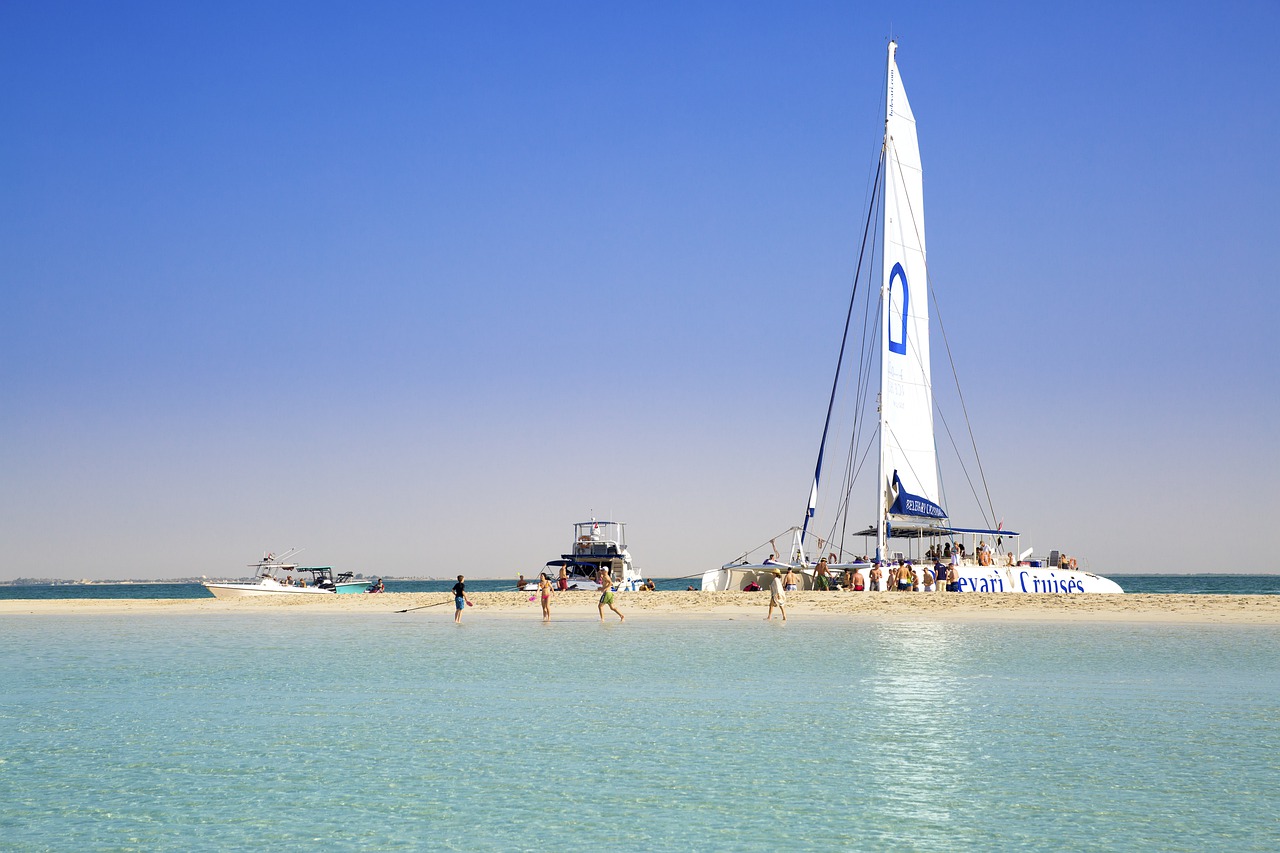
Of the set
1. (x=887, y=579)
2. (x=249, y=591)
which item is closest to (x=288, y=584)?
(x=249, y=591)

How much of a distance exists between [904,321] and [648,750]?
4236 centimetres

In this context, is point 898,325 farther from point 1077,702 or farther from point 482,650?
point 1077,702

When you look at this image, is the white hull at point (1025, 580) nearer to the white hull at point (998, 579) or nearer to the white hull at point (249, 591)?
the white hull at point (998, 579)

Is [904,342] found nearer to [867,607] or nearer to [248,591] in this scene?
[867,607]

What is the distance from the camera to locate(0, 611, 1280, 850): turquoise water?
33.1 ft

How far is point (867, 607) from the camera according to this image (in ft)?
142

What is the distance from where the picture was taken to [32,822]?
10.3 m

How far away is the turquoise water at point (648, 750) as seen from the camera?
33.1ft

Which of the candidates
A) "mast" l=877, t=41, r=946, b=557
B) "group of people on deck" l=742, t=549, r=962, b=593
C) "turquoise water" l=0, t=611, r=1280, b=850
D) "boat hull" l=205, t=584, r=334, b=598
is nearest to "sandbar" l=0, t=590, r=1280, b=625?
"group of people on deck" l=742, t=549, r=962, b=593

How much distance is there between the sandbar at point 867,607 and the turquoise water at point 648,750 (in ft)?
48.3

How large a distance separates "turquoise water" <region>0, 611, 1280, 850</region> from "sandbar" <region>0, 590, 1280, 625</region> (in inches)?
579

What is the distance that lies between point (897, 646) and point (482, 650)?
1056 cm

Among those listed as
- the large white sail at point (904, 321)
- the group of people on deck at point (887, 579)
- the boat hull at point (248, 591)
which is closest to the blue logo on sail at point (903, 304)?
the large white sail at point (904, 321)

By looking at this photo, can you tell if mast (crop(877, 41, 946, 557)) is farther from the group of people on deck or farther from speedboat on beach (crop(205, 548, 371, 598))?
speedboat on beach (crop(205, 548, 371, 598))
